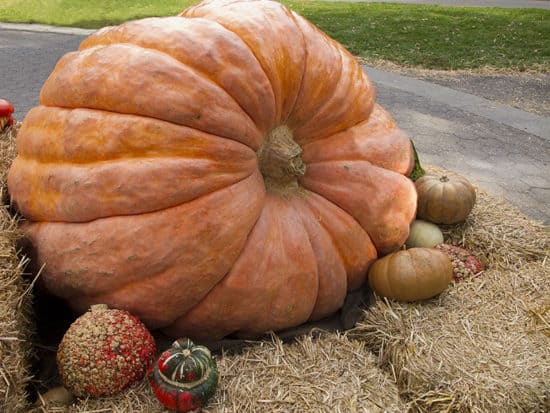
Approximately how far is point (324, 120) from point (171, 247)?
37.0 inches

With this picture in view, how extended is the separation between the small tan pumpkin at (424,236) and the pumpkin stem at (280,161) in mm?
966

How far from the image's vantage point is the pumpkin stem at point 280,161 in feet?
7.99

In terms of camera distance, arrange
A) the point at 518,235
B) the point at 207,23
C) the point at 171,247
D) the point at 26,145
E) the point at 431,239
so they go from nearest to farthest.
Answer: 1. the point at 171,247
2. the point at 207,23
3. the point at 26,145
4. the point at 431,239
5. the point at 518,235

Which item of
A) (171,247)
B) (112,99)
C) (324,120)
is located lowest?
(171,247)

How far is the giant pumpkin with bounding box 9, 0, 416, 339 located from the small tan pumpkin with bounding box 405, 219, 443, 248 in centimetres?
61

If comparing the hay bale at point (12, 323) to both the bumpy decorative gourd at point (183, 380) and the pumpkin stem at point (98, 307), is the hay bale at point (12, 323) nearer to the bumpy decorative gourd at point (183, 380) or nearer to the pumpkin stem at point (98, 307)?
the pumpkin stem at point (98, 307)

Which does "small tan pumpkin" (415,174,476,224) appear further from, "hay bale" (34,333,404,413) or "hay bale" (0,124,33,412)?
"hay bale" (0,124,33,412)

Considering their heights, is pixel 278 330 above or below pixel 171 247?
below

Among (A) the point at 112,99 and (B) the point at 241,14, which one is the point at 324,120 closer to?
(B) the point at 241,14

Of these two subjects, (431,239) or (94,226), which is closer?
(94,226)

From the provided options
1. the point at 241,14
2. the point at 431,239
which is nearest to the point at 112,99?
the point at 241,14

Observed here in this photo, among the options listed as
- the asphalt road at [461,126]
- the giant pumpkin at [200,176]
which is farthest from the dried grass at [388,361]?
the asphalt road at [461,126]

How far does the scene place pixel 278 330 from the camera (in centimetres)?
253

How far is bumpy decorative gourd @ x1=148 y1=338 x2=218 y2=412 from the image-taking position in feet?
6.56
